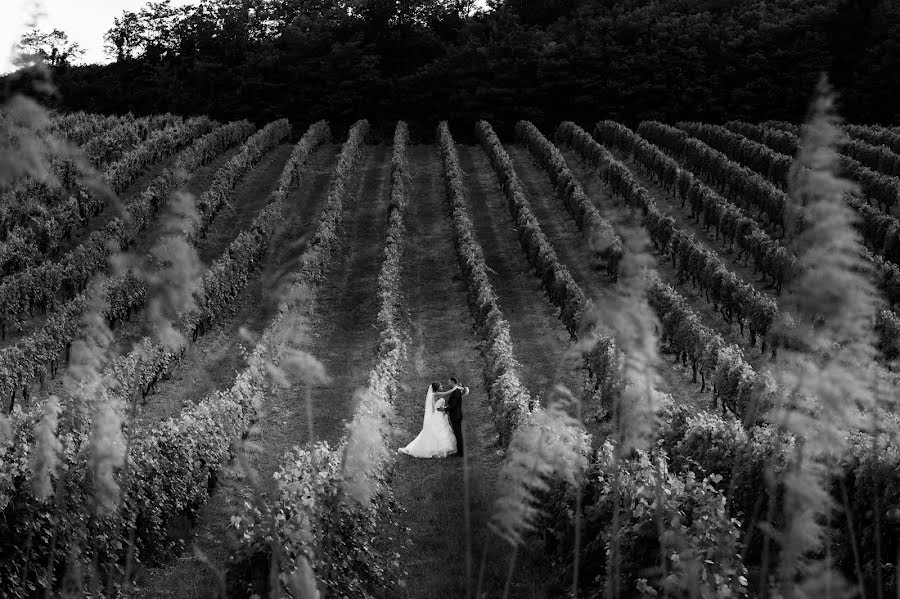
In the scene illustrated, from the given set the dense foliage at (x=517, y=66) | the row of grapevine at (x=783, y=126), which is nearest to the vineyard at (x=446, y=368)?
the row of grapevine at (x=783, y=126)

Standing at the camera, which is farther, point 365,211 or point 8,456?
point 365,211

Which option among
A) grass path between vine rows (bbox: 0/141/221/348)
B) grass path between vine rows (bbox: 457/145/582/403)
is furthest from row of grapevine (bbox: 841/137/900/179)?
grass path between vine rows (bbox: 0/141/221/348)

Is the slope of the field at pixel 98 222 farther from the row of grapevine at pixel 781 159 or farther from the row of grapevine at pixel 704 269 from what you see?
the row of grapevine at pixel 781 159

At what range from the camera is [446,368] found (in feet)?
89.5

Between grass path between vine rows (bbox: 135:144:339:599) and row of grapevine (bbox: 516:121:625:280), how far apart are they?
1014 cm

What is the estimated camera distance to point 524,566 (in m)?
13.9

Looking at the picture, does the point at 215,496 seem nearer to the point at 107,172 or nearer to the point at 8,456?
the point at 8,456

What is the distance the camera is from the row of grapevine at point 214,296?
23.5 m

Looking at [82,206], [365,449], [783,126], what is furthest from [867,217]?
[82,206]

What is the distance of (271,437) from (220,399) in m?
1.84

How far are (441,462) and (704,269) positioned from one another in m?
15.5

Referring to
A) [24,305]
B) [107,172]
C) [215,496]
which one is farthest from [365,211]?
[215,496]

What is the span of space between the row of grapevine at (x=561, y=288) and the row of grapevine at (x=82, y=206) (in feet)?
36.5

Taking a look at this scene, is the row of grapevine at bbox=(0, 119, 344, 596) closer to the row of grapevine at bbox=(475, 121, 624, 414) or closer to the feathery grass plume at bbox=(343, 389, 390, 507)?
the feathery grass plume at bbox=(343, 389, 390, 507)
